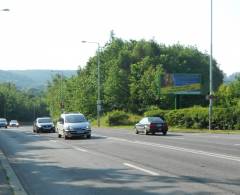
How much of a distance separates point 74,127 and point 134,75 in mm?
57334

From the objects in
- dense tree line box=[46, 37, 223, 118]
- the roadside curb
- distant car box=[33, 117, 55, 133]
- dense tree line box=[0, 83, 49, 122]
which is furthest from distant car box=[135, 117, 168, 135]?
dense tree line box=[0, 83, 49, 122]

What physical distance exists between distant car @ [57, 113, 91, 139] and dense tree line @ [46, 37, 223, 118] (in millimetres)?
41516

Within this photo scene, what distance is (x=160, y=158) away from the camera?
792 inches

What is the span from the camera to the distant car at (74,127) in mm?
37406

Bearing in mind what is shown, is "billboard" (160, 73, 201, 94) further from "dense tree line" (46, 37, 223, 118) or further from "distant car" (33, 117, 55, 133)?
"distant car" (33, 117, 55, 133)

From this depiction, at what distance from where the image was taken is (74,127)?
1471 inches

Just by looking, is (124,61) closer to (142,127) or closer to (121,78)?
(121,78)

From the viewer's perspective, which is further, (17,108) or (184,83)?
(17,108)

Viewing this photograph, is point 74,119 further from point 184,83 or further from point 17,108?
point 17,108

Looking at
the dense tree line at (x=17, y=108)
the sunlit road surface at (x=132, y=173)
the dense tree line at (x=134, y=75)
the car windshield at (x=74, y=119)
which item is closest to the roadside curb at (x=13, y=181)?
the sunlit road surface at (x=132, y=173)

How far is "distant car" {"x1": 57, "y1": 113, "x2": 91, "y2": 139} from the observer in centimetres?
3741

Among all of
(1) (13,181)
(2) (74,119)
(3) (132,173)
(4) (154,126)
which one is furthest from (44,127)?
(1) (13,181)

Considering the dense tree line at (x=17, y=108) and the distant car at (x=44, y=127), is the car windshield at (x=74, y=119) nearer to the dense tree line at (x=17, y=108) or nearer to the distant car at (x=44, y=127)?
the distant car at (x=44, y=127)

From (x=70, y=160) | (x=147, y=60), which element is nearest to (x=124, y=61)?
(x=147, y=60)
